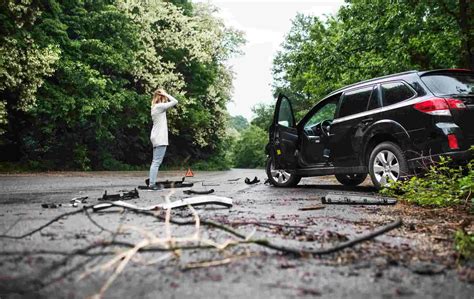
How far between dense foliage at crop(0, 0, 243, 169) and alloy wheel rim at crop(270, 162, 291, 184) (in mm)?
10675

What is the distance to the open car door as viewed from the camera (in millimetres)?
8836

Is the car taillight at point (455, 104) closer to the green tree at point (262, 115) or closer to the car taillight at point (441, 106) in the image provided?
the car taillight at point (441, 106)

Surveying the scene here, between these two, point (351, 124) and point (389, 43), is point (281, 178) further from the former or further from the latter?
point (389, 43)

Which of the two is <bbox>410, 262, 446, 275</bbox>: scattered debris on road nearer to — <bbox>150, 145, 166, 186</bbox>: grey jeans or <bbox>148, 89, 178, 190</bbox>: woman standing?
<bbox>150, 145, 166, 186</bbox>: grey jeans

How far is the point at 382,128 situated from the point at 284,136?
8.32 feet

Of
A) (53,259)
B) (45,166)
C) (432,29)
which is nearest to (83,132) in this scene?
(45,166)

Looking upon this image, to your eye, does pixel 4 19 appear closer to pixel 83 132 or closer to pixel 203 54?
pixel 83 132

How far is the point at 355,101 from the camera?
762 centimetres

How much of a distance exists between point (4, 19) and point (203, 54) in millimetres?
12928

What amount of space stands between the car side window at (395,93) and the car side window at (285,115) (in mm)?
2329

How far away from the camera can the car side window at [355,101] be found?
7.36 meters

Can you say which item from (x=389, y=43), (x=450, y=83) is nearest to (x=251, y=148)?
(x=389, y=43)

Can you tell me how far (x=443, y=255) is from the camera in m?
2.50

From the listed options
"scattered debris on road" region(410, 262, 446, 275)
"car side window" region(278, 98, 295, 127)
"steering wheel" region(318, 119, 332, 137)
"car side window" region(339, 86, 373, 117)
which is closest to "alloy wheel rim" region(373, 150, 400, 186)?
"car side window" region(339, 86, 373, 117)
